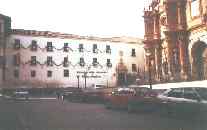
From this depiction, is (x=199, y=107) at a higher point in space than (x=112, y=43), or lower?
lower

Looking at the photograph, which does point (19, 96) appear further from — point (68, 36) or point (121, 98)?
point (121, 98)

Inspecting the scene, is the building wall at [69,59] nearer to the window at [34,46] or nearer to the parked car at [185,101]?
the window at [34,46]

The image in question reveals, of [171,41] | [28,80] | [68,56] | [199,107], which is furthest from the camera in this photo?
[68,56]

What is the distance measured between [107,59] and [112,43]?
3.04 m

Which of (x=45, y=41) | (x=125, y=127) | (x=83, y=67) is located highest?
(x=45, y=41)

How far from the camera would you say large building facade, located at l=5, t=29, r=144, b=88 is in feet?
166

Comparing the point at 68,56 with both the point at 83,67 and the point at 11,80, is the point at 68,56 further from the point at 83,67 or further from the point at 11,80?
the point at 11,80

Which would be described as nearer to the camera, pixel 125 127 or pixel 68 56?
pixel 125 127

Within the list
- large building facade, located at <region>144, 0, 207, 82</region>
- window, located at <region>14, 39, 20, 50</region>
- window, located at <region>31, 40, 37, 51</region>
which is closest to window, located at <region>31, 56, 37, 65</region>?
window, located at <region>31, 40, 37, 51</region>

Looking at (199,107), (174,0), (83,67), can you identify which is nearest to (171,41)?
(174,0)

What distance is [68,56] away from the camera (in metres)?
54.3

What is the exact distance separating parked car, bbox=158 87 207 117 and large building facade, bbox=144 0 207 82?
1441 cm

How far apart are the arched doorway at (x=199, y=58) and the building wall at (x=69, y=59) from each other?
2553 centimetres

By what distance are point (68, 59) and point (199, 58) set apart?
27533 millimetres
